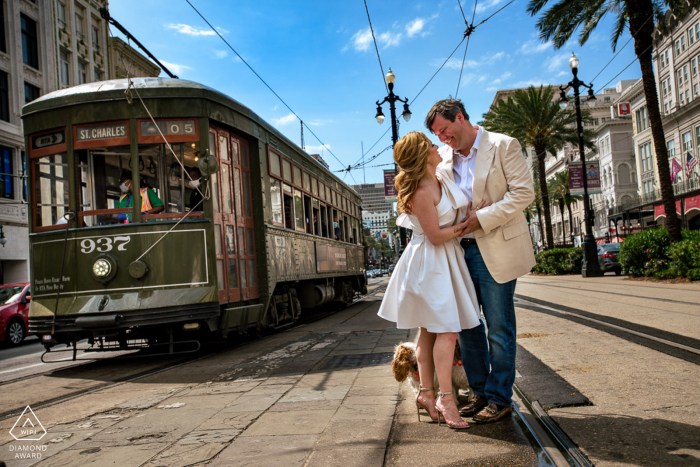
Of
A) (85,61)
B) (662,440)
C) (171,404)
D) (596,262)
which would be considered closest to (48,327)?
(171,404)

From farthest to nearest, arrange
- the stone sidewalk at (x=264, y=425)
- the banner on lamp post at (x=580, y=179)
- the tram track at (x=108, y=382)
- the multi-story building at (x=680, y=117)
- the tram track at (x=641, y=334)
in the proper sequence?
the multi-story building at (x=680, y=117) → the banner on lamp post at (x=580, y=179) → the tram track at (x=641, y=334) → the tram track at (x=108, y=382) → the stone sidewalk at (x=264, y=425)

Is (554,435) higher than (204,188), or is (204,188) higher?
(204,188)

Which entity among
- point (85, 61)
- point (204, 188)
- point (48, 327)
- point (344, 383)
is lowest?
point (344, 383)

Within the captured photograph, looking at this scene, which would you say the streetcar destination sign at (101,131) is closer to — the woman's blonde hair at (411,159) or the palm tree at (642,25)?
the woman's blonde hair at (411,159)

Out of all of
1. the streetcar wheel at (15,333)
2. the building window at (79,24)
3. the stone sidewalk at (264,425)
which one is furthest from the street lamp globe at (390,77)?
the building window at (79,24)

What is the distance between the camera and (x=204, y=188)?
7598mm

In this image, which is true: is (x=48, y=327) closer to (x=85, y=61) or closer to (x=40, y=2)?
(x=40, y=2)

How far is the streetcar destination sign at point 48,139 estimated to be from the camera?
7.61 metres

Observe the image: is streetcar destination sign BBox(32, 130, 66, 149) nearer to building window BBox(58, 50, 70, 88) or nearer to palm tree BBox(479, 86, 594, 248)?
palm tree BBox(479, 86, 594, 248)

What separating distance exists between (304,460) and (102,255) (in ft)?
16.9

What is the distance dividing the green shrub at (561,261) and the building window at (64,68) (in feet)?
88.7

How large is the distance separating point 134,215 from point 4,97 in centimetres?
2350

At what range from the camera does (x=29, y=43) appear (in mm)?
28359

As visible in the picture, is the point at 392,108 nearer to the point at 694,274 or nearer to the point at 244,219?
the point at 694,274
